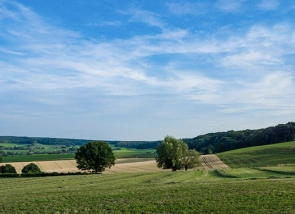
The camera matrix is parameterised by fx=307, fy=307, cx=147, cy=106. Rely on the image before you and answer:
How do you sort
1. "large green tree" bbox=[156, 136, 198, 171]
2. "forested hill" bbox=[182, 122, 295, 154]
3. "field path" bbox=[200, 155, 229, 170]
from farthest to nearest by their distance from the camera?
"forested hill" bbox=[182, 122, 295, 154]
"field path" bbox=[200, 155, 229, 170]
"large green tree" bbox=[156, 136, 198, 171]

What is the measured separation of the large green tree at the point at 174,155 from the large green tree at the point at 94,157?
13581mm

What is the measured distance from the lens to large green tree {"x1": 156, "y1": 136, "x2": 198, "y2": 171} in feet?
250

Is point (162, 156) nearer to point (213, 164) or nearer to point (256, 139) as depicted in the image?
point (213, 164)

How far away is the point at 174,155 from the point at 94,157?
67.7 feet

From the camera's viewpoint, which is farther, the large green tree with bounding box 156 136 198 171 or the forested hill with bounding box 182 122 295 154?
the forested hill with bounding box 182 122 295 154

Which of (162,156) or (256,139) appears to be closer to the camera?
(162,156)

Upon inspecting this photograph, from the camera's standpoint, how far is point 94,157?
3118 inches

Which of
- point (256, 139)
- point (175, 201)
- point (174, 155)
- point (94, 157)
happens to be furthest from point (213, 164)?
point (256, 139)

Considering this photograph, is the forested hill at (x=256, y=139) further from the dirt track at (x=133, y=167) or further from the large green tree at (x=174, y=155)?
the large green tree at (x=174, y=155)

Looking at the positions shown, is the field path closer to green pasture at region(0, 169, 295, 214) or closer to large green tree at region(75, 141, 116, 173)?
large green tree at region(75, 141, 116, 173)

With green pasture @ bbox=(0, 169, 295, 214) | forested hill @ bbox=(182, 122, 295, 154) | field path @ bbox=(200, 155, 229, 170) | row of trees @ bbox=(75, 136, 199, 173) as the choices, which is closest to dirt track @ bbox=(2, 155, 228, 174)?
field path @ bbox=(200, 155, 229, 170)

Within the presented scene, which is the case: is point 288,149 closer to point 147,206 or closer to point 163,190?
point 163,190

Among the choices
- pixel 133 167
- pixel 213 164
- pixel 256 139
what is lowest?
pixel 133 167

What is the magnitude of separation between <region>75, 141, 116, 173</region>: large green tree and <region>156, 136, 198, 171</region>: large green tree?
1358cm
